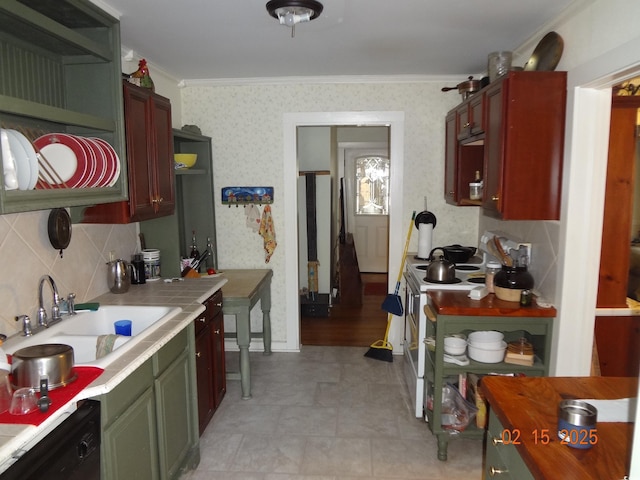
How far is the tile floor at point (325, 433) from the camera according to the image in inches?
100

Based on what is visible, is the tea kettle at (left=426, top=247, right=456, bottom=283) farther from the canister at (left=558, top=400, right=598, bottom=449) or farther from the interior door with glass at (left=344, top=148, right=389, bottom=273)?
the interior door with glass at (left=344, top=148, right=389, bottom=273)

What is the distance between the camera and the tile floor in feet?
8.36

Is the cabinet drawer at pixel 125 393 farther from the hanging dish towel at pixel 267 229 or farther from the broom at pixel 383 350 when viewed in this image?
the broom at pixel 383 350

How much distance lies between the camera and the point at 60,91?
89.7 inches

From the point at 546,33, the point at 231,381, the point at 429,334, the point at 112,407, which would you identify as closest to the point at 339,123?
the point at 546,33

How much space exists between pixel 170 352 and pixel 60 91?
1390 mm

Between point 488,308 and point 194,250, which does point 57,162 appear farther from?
point 488,308

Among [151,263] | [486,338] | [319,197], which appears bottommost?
[486,338]

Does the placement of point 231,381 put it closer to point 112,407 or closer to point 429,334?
point 429,334

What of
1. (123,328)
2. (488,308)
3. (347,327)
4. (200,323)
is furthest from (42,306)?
(347,327)

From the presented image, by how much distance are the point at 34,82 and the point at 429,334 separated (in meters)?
2.52

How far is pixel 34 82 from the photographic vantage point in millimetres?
2109

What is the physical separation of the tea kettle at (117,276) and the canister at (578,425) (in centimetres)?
242

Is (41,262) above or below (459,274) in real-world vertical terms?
above
